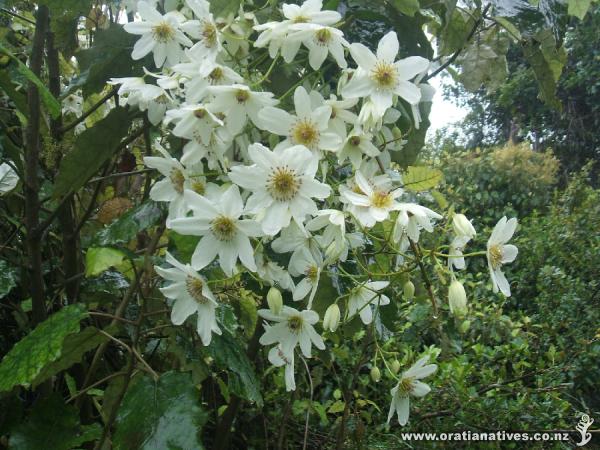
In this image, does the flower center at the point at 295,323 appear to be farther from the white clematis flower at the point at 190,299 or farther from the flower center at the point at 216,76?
the flower center at the point at 216,76

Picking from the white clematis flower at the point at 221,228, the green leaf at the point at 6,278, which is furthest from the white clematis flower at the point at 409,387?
the green leaf at the point at 6,278

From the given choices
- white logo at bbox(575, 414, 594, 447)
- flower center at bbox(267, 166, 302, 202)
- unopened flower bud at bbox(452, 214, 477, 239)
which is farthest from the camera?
white logo at bbox(575, 414, 594, 447)

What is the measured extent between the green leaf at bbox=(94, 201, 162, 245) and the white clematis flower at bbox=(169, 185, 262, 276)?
169mm

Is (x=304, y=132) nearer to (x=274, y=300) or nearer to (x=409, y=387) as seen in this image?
(x=274, y=300)

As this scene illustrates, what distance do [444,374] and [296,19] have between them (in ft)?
4.66

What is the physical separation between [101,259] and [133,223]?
138mm

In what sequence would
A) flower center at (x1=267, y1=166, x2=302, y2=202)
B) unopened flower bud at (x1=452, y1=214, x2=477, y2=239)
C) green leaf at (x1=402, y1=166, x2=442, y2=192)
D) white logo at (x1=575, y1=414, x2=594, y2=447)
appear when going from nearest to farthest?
flower center at (x1=267, y1=166, x2=302, y2=202) < unopened flower bud at (x1=452, y1=214, x2=477, y2=239) < green leaf at (x1=402, y1=166, x2=442, y2=192) < white logo at (x1=575, y1=414, x2=594, y2=447)

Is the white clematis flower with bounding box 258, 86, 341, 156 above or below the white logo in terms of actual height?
above

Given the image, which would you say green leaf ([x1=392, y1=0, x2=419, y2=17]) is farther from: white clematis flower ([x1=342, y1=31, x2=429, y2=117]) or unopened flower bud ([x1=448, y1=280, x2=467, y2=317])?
unopened flower bud ([x1=448, y1=280, x2=467, y2=317])

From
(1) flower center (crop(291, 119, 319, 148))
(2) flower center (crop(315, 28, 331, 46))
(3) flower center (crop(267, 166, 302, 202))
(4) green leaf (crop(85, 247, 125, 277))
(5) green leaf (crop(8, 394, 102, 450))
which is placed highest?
(2) flower center (crop(315, 28, 331, 46))

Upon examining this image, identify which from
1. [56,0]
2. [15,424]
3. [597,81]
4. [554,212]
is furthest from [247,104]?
[597,81]

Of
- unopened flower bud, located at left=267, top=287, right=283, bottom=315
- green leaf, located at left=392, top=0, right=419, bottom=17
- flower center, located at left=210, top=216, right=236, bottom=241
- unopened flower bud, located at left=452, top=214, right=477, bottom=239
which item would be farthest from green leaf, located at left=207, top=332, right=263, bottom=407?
green leaf, located at left=392, top=0, right=419, bottom=17

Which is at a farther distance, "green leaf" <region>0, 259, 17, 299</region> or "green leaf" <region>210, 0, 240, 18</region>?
"green leaf" <region>0, 259, 17, 299</region>

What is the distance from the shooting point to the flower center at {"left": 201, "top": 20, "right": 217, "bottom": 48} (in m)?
0.68
